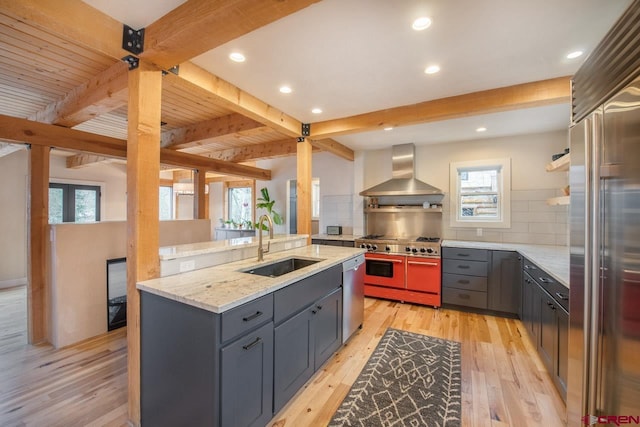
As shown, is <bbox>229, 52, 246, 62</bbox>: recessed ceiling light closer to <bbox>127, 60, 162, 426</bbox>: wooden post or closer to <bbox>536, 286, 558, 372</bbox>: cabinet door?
<bbox>127, 60, 162, 426</bbox>: wooden post

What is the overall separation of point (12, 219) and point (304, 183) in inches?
224

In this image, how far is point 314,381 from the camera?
2.15m

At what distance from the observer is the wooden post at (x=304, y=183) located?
3.57 meters

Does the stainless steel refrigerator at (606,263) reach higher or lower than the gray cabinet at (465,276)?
higher

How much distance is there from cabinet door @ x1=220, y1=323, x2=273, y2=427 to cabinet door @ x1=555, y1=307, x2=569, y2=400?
1963 millimetres

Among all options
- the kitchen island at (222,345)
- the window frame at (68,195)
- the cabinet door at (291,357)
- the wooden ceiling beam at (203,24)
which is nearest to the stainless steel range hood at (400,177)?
the kitchen island at (222,345)

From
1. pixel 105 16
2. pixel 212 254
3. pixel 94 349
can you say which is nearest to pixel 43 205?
pixel 94 349

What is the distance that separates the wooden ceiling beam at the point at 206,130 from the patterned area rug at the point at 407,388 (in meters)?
2.87

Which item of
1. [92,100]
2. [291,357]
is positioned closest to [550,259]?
[291,357]

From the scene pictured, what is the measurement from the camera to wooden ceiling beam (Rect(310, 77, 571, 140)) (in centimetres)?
227

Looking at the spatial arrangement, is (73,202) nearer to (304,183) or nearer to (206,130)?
(206,130)

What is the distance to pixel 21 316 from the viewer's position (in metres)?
3.44

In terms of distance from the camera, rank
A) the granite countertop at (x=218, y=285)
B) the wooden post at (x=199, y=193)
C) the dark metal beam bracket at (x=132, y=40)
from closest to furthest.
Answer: the granite countertop at (x=218, y=285) < the dark metal beam bracket at (x=132, y=40) < the wooden post at (x=199, y=193)

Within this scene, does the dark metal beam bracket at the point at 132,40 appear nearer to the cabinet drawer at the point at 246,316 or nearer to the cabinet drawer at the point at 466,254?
the cabinet drawer at the point at 246,316
